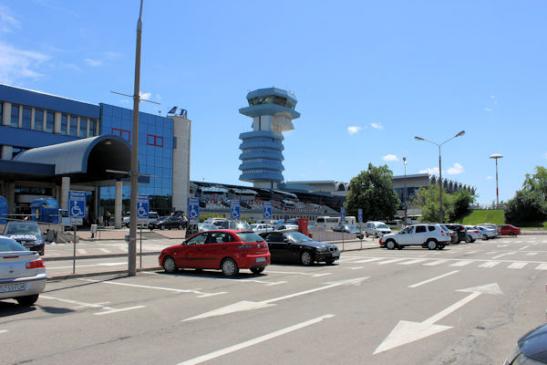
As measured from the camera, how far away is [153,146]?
76125 millimetres

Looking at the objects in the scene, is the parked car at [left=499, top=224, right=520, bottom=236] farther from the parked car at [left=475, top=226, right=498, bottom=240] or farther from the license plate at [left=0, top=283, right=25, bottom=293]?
the license plate at [left=0, top=283, right=25, bottom=293]

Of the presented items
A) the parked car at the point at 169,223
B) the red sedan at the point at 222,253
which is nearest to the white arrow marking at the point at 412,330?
the red sedan at the point at 222,253

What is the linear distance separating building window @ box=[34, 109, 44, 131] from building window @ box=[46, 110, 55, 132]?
2.07 feet

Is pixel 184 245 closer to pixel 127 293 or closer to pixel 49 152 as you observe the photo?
pixel 127 293

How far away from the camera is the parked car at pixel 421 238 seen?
103 ft

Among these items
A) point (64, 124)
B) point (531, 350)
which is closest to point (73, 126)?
point (64, 124)

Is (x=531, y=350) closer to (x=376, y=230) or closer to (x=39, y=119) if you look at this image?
(x=376, y=230)

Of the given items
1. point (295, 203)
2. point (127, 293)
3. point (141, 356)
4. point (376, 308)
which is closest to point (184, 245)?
point (127, 293)

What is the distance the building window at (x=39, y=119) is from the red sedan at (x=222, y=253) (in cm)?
4895

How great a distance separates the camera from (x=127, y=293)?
11.9m

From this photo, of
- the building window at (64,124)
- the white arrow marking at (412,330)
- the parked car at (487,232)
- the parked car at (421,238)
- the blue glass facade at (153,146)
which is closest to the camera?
the white arrow marking at (412,330)

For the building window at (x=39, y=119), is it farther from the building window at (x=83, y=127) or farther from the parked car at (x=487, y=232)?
the parked car at (x=487, y=232)

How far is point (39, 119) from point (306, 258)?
5029 centimetres

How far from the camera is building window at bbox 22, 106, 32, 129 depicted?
57031mm
